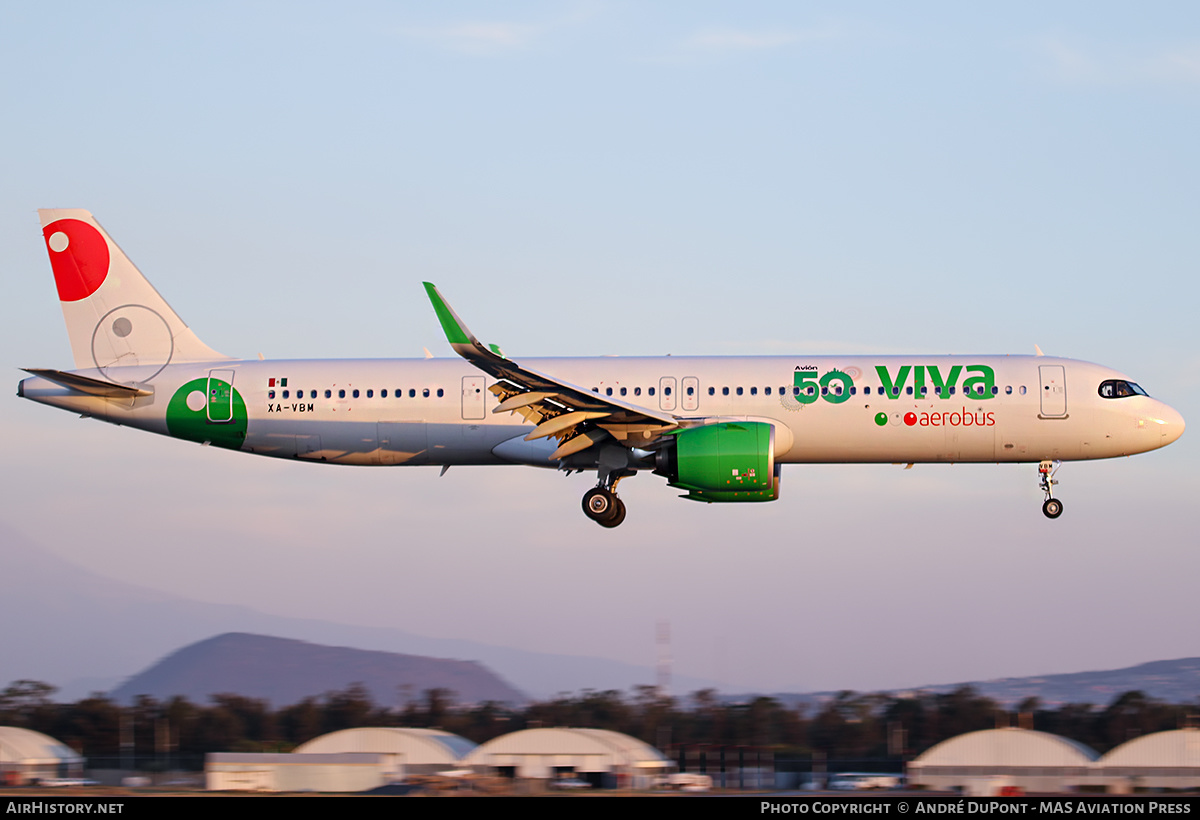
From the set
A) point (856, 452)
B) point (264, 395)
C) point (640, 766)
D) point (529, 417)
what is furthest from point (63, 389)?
point (856, 452)

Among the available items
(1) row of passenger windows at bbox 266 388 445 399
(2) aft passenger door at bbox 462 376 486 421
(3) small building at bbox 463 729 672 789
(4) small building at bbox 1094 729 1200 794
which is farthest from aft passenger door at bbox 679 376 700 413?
(4) small building at bbox 1094 729 1200 794

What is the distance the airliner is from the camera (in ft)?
105

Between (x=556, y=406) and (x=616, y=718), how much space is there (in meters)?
9.71

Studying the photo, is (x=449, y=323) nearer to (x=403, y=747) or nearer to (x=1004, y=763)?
(x=403, y=747)

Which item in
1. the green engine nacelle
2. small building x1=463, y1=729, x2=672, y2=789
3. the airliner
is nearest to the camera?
small building x1=463, y1=729, x2=672, y2=789

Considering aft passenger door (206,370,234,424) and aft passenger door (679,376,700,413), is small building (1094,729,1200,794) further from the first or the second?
aft passenger door (206,370,234,424)

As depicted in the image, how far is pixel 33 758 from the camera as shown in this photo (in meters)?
28.3

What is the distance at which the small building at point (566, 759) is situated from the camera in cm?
2827

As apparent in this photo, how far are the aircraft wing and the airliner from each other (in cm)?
5

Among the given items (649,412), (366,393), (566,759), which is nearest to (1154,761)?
(566,759)
